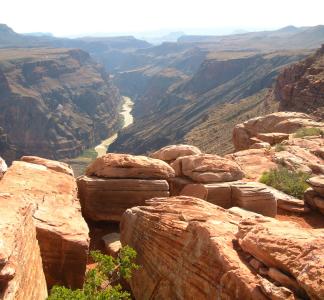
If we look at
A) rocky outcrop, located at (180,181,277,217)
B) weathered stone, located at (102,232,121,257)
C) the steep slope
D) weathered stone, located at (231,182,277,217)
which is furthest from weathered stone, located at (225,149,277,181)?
the steep slope

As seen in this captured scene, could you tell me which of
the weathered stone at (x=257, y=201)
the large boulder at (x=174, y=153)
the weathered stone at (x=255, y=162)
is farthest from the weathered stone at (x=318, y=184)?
the large boulder at (x=174, y=153)

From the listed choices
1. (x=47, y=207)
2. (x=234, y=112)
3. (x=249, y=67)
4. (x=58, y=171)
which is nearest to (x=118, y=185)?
(x=58, y=171)

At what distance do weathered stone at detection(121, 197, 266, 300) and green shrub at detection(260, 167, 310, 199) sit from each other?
319 inches

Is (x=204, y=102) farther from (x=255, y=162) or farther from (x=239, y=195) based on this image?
(x=239, y=195)

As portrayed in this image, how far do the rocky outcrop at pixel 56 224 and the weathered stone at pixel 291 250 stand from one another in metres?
4.13

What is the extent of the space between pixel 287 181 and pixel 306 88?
46.5 meters

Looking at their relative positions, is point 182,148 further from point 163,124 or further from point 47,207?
point 163,124

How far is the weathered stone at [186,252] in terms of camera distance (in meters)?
9.02

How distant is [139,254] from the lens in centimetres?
1236

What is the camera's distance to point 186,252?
1046cm

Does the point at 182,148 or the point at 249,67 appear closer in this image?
the point at 182,148

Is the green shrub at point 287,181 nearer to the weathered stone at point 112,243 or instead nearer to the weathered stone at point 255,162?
the weathered stone at point 255,162

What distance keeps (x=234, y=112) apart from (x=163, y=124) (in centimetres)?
5716

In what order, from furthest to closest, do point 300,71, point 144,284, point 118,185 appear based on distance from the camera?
point 300,71
point 118,185
point 144,284
